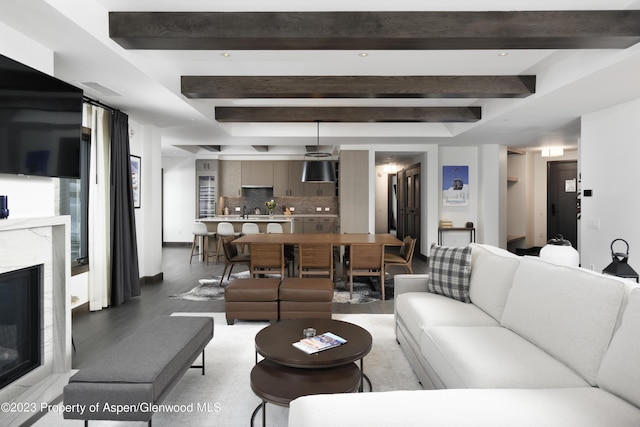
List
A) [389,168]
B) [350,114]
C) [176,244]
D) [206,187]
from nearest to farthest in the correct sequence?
1. [350,114]
2. [206,187]
3. [176,244]
4. [389,168]

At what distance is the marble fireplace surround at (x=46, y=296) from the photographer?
2.49 m

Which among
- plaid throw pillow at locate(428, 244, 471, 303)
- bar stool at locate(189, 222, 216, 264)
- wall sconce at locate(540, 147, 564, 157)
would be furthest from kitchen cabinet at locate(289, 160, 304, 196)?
plaid throw pillow at locate(428, 244, 471, 303)

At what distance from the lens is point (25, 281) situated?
109 inches

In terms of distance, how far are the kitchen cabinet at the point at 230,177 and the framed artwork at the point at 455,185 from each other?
573cm

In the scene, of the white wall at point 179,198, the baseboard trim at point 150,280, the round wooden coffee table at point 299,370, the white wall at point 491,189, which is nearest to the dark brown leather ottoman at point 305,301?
the round wooden coffee table at point 299,370

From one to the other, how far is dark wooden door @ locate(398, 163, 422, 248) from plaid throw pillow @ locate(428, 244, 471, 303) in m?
5.55

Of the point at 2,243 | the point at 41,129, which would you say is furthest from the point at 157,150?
the point at 2,243

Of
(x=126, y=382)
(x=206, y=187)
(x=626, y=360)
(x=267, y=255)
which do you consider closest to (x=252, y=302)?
(x=267, y=255)

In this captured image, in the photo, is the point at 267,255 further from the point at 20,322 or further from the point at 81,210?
the point at 20,322

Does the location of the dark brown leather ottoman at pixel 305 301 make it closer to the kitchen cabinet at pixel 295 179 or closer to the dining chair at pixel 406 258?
the dining chair at pixel 406 258

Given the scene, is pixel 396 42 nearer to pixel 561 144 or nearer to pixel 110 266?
pixel 110 266

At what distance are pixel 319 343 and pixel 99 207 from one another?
3.65 m

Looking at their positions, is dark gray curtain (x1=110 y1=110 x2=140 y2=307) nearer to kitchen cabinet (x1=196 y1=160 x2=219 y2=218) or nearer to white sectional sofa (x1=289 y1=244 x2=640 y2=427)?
white sectional sofa (x1=289 y1=244 x2=640 y2=427)

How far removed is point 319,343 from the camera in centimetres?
250
